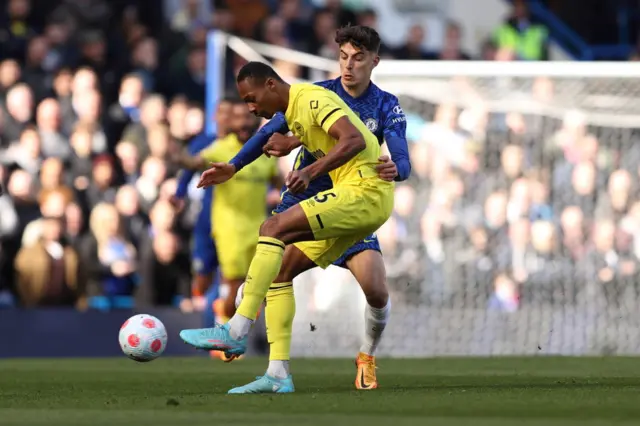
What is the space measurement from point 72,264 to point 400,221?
314 centimetres

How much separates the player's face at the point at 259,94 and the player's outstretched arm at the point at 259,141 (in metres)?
0.55

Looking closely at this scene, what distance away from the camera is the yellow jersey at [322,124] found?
26.9 ft

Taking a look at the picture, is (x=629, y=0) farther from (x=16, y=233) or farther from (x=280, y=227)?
(x=280, y=227)

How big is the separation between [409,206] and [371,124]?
5.47 m

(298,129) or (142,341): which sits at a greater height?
(298,129)

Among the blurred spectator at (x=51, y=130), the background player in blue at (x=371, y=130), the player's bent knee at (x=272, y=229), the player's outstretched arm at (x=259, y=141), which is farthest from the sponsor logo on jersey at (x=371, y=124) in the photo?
the blurred spectator at (x=51, y=130)

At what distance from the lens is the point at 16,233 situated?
14.3 m

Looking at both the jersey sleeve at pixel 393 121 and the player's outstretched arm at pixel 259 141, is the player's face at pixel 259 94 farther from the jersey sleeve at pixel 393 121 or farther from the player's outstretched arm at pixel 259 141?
the jersey sleeve at pixel 393 121

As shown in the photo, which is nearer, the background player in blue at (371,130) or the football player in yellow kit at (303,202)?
the football player in yellow kit at (303,202)

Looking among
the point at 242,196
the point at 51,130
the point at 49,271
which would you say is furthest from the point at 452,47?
the point at 49,271

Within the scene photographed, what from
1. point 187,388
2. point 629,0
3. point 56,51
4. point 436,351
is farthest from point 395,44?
point 187,388

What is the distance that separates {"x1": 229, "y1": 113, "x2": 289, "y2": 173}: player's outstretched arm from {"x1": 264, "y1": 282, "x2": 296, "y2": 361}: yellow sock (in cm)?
79

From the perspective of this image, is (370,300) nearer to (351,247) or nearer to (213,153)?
(351,247)

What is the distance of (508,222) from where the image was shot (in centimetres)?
1428
